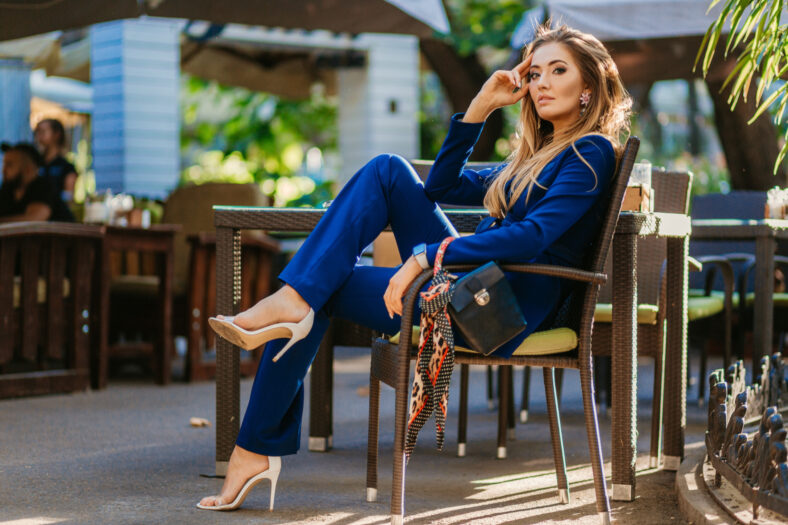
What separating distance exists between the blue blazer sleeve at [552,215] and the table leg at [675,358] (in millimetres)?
823

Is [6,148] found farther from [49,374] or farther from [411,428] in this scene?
[411,428]

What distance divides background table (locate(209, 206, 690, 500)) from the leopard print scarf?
2.18 ft

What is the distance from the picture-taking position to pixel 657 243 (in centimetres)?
409

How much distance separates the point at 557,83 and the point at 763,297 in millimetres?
1829

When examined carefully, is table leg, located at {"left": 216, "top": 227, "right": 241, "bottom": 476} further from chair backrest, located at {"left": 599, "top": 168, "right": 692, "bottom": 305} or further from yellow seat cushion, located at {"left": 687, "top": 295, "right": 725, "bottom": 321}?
yellow seat cushion, located at {"left": 687, "top": 295, "right": 725, "bottom": 321}

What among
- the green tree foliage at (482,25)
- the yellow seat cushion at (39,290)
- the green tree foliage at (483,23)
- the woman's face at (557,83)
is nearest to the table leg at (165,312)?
the yellow seat cushion at (39,290)

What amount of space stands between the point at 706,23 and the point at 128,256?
4.13 metres

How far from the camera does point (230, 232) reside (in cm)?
325

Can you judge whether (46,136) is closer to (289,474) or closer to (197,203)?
(197,203)

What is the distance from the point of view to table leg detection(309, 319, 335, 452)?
12.7 feet

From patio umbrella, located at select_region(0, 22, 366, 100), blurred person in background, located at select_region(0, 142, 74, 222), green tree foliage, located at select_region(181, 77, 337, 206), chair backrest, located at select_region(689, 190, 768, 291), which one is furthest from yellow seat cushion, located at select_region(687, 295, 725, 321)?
green tree foliage, located at select_region(181, 77, 337, 206)

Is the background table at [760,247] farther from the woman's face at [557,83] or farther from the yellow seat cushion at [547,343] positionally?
the yellow seat cushion at [547,343]

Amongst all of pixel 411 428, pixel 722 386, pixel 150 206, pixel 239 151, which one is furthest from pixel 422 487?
pixel 239 151

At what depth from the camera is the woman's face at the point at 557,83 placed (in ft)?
9.40
